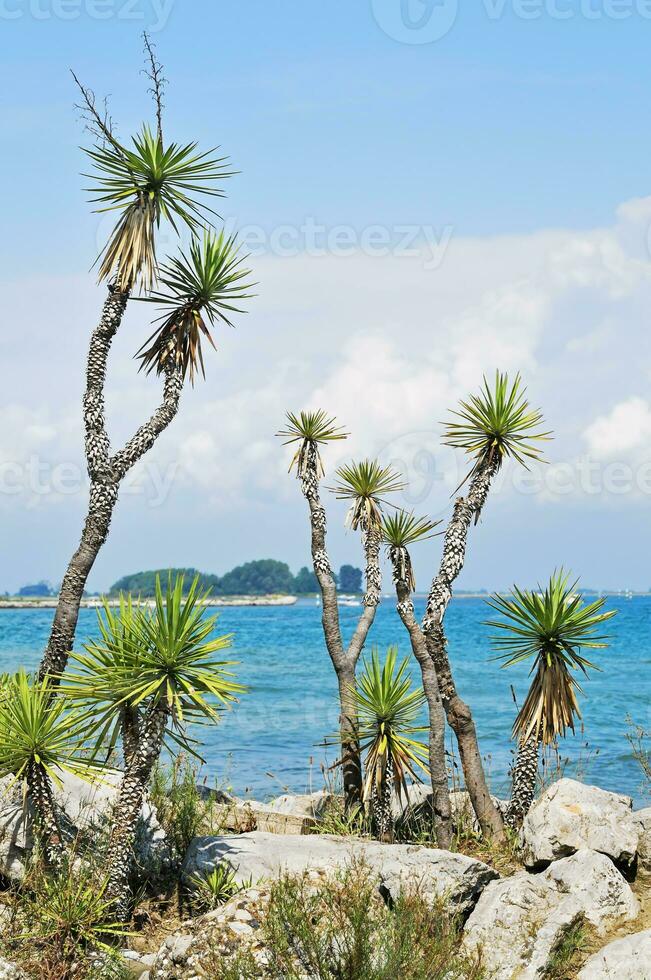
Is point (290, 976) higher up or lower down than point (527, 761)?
lower down

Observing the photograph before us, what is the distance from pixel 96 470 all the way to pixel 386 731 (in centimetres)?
391

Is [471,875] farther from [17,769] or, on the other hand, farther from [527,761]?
[17,769]

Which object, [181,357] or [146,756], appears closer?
[146,756]

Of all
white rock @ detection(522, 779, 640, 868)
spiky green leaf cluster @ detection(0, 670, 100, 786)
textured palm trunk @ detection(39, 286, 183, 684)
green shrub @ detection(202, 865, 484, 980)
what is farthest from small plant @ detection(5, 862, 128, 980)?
white rock @ detection(522, 779, 640, 868)

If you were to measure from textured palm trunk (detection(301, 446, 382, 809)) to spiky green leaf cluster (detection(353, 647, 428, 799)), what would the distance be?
220mm

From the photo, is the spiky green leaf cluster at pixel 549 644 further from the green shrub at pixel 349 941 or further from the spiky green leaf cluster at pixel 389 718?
the green shrub at pixel 349 941

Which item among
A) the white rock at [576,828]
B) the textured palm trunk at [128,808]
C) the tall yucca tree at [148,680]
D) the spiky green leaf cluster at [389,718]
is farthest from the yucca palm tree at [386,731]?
the textured palm trunk at [128,808]

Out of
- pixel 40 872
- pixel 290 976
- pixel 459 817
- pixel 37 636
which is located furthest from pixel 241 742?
pixel 37 636

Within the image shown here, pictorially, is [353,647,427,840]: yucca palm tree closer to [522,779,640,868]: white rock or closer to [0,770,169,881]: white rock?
[522,779,640,868]: white rock

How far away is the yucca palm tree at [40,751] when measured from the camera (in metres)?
8.49

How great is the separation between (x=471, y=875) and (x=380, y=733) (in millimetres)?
2424

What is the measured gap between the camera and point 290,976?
6.95m

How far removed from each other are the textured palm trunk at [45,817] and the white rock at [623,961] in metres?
4.30

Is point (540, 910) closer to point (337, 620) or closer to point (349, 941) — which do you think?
point (349, 941)
